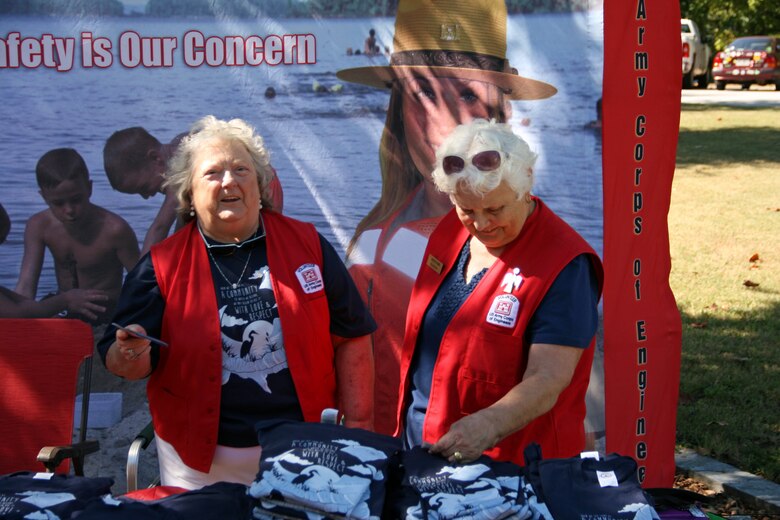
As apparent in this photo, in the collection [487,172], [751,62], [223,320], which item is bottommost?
[223,320]

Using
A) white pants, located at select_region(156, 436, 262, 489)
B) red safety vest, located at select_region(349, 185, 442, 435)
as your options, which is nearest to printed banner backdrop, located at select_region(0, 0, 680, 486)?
red safety vest, located at select_region(349, 185, 442, 435)

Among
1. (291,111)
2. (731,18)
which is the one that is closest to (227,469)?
(291,111)

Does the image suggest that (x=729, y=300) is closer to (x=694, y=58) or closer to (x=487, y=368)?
(x=487, y=368)

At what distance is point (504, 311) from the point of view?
2.50 m

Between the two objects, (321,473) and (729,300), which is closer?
(321,473)

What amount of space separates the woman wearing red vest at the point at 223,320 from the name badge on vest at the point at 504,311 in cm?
57

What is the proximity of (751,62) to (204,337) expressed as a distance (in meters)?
24.6

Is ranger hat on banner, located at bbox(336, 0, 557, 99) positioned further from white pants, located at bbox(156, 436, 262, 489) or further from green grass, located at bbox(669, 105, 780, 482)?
green grass, located at bbox(669, 105, 780, 482)

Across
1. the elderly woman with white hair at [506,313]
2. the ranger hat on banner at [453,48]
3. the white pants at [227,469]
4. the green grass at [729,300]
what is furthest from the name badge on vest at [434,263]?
the green grass at [729,300]

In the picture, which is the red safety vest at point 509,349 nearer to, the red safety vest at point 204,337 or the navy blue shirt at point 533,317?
the navy blue shirt at point 533,317

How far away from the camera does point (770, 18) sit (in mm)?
31859

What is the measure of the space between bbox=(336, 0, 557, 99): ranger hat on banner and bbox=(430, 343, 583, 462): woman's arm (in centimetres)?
155

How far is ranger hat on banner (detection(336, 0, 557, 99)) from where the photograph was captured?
3629mm

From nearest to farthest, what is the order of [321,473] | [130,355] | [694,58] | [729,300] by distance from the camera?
[321,473] → [130,355] → [729,300] → [694,58]
